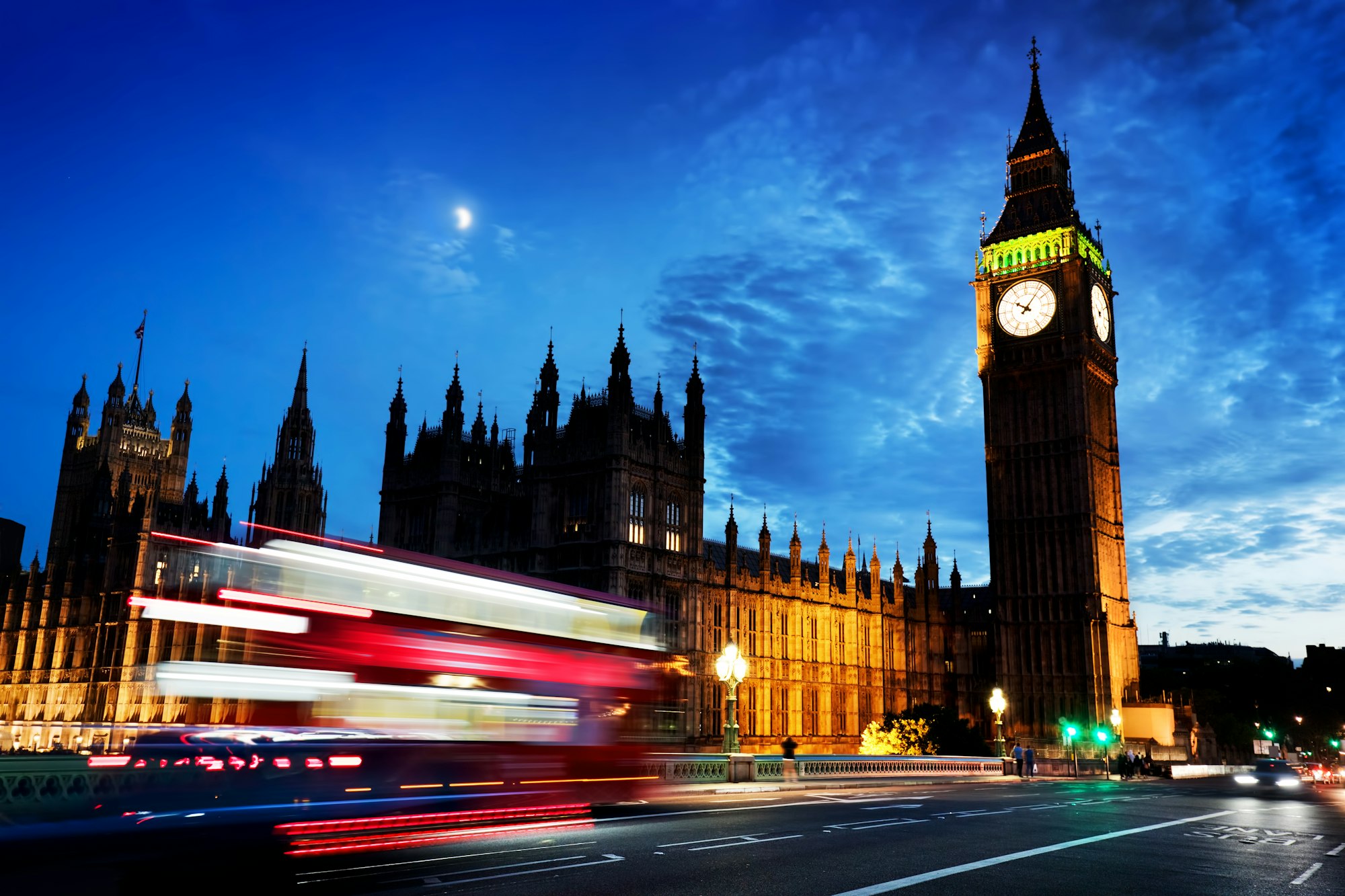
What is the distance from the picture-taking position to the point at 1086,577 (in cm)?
7231

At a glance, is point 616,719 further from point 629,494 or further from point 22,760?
point 629,494

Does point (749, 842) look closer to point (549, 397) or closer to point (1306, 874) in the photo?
point (1306, 874)

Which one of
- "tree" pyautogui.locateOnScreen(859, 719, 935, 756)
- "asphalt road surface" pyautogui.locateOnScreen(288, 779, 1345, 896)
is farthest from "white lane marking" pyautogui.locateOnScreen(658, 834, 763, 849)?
"tree" pyautogui.locateOnScreen(859, 719, 935, 756)

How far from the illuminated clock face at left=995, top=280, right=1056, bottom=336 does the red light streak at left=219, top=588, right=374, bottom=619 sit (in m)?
72.2

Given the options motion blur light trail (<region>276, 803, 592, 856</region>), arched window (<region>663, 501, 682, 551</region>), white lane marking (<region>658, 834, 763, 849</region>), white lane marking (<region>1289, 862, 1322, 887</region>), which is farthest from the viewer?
arched window (<region>663, 501, 682, 551</region>)

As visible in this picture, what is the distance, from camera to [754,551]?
243 feet

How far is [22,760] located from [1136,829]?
117 feet

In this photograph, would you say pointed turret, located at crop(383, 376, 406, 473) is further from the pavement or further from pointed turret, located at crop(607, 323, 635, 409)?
the pavement

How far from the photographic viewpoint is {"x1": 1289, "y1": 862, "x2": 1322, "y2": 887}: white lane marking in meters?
13.7

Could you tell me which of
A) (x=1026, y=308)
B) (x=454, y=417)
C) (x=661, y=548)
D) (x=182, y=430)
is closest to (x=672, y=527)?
(x=661, y=548)

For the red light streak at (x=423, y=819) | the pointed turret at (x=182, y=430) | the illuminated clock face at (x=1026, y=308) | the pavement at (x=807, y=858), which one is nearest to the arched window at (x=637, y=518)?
the pavement at (x=807, y=858)

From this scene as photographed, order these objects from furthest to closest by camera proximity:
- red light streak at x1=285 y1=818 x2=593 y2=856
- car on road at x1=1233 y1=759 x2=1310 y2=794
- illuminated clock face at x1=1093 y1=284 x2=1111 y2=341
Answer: illuminated clock face at x1=1093 y1=284 x2=1111 y2=341 → car on road at x1=1233 y1=759 x2=1310 y2=794 → red light streak at x1=285 y1=818 x2=593 y2=856

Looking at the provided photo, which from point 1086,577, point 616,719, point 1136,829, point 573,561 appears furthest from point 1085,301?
point 616,719

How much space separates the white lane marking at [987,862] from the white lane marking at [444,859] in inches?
204
